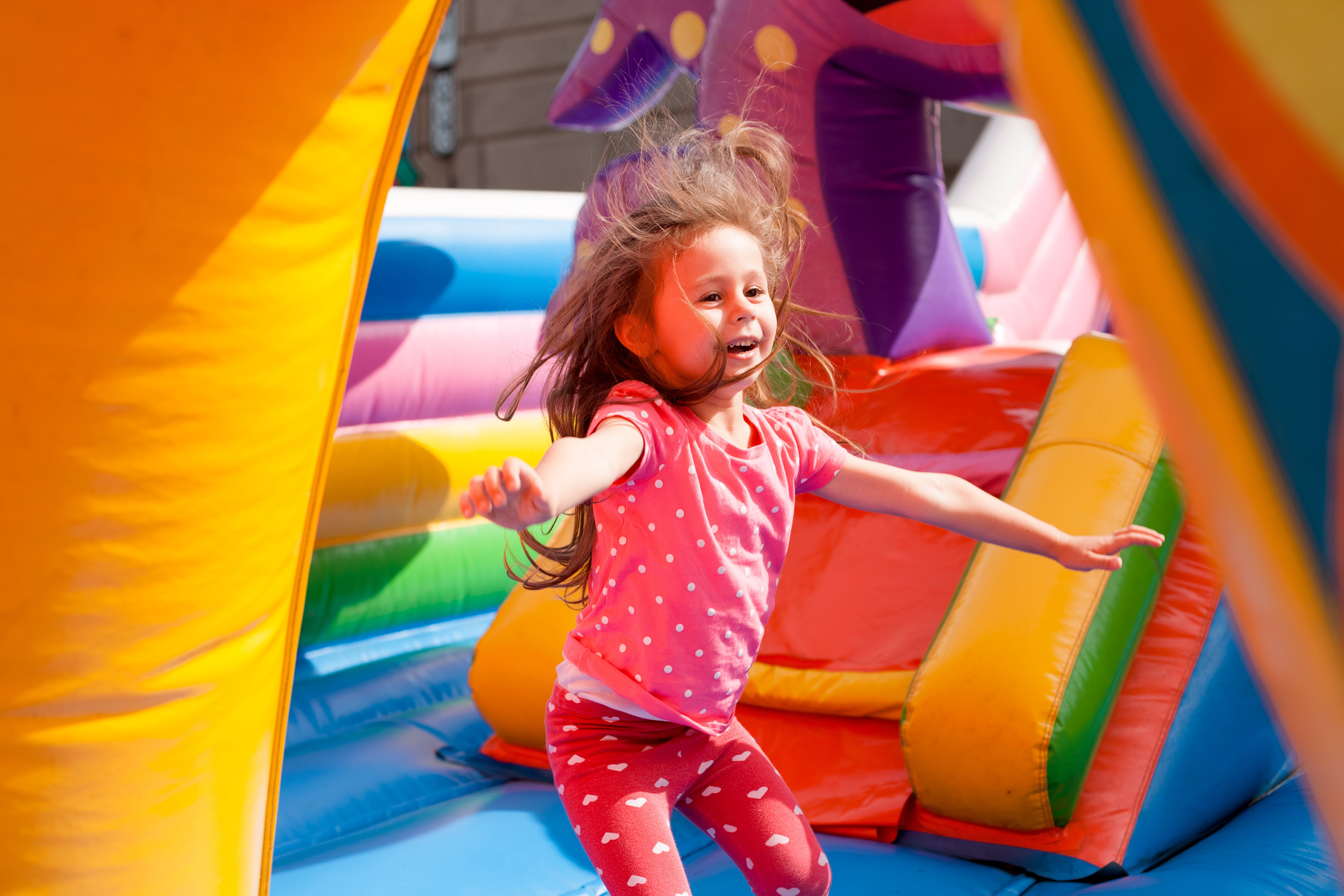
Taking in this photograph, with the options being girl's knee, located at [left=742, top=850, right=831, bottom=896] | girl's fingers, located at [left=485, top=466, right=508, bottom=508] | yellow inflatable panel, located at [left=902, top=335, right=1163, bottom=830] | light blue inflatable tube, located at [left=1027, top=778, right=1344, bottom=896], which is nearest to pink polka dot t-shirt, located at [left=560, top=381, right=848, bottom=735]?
girl's knee, located at [left=742, top=850, right=831, bottom=896]

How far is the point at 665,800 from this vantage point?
84cm

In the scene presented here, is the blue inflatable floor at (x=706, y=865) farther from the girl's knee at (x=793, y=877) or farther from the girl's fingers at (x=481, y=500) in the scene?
the girl's fingers at (x=481, y=500)

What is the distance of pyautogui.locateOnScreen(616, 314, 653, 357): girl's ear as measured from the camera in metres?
0.90

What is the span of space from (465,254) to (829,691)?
119cm

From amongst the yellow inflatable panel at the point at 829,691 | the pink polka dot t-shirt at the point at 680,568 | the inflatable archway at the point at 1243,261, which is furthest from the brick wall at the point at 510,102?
the inflatable archway at the point at 1243,261

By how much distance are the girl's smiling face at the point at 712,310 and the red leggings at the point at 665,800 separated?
278 millimetres

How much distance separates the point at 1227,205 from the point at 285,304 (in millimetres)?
479

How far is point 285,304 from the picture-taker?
2.00ft

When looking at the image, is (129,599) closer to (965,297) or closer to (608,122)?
(965,297)

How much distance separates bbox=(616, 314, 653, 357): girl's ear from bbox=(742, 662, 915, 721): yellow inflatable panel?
0.54 meters

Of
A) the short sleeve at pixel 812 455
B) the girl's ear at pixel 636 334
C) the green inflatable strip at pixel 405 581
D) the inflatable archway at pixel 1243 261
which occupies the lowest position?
the green inflatable strip at pixel 405 581

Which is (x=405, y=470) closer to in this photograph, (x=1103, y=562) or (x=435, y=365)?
(x=435, y=365)

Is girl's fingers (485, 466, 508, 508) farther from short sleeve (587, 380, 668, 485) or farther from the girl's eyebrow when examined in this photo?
the girl's eyebrow

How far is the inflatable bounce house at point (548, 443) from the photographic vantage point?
0.31 metres
